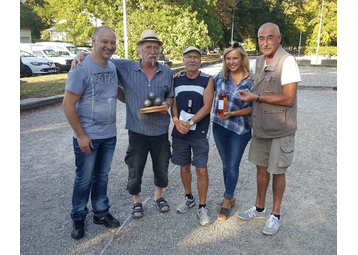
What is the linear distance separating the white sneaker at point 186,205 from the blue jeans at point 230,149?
454mm

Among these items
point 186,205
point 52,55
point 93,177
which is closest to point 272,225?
point 186,205

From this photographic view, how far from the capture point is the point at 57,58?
20938mm

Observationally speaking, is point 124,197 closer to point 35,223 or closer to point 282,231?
point 35,223

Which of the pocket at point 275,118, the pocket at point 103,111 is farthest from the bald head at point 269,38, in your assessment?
the pocket at point 103,111

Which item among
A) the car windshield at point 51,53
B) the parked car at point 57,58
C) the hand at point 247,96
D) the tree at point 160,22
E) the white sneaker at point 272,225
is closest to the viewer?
the hand at point 247,96

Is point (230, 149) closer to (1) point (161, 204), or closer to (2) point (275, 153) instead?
(2) point (275, 153)

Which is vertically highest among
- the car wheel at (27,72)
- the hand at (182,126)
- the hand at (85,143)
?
the car wheel at (27,72)

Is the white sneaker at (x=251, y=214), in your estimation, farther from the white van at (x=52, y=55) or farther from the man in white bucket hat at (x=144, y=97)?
the white van at (x=52, y=55)

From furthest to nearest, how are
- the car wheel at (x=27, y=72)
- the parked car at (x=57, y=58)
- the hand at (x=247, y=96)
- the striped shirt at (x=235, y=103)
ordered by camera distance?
the parked car at (x=57, y=58) < the car wheel at (x=27, y=72) < the striped shirt at (x=235, y=103) < the hand at (x=247, y=96)

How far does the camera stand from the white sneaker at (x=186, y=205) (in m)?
3.86

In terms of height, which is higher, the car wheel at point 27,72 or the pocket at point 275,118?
the car wheel at point 27,72

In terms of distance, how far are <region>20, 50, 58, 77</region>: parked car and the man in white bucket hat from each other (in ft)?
54.2

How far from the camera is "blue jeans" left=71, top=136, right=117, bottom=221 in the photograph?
10.6 feet

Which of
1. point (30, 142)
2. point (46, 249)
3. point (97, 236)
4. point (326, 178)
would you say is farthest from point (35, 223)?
point (326, 178)
